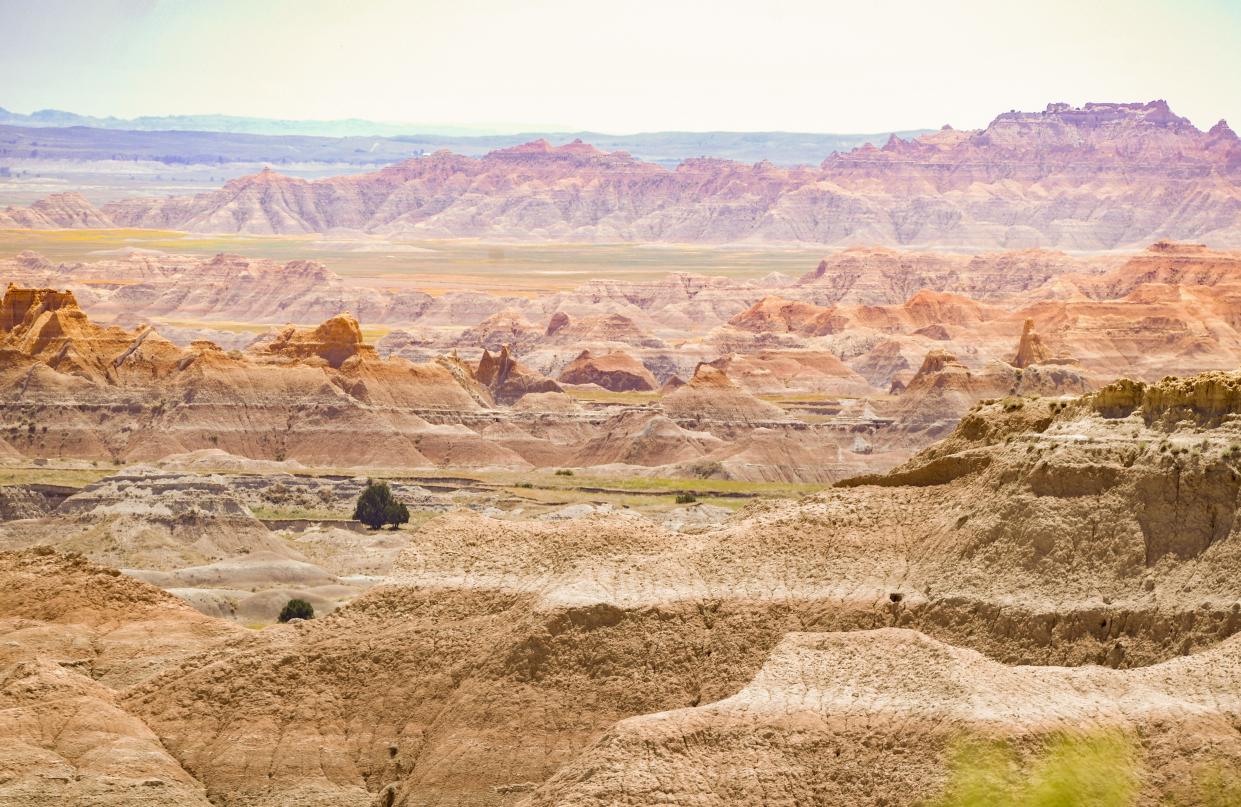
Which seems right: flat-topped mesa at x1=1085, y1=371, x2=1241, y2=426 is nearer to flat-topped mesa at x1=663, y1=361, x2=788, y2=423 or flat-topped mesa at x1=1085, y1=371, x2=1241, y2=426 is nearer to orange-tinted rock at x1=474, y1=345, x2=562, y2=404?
flat-topped mesa at x1=663, y1=361, x2=788, y2=423

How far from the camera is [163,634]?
5478 cm

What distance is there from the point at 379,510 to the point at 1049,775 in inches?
3375

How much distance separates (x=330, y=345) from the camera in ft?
550

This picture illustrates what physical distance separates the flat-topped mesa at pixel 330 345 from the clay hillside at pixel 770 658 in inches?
4596

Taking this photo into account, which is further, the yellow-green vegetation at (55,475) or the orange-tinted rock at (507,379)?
the orange-tinted rock at (507,379)

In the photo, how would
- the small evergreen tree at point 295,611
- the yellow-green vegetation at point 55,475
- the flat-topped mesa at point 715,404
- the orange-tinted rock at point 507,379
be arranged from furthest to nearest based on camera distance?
the orange-tinted rock at point 507,379 → the flat-topped mesa at point 715,404 → the yellow-green vegetation at point 55,475 → the small evergreen tree at point 295,611

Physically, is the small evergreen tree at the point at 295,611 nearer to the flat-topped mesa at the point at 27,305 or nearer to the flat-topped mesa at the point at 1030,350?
the flat-topped mesa at the point at 27,305

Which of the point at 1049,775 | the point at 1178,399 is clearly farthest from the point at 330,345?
the point at 1049,775

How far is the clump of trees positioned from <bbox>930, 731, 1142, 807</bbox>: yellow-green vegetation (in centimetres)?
8299

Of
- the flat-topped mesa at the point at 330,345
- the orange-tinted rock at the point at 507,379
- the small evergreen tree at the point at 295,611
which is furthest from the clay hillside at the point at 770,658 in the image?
the orange-tinted rock at the point at 507,379

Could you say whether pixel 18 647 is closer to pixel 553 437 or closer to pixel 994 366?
pixel 553 437

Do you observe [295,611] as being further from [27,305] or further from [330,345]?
[27,305]

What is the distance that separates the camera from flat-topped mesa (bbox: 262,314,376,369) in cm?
16650

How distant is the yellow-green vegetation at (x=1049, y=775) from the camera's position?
33.2m
